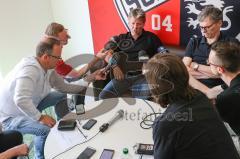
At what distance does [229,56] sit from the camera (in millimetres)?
1810

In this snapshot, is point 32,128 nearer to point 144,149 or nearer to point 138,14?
point 144,149

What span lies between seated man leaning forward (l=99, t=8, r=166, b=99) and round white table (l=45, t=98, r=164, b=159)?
569 mm

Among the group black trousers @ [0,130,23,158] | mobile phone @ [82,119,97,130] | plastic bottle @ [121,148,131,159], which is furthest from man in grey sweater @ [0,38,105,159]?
plastic bottle @ [121,148,131,159]

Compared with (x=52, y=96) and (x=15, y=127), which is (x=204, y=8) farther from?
(x=15, y=127)

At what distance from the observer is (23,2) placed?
3.62m

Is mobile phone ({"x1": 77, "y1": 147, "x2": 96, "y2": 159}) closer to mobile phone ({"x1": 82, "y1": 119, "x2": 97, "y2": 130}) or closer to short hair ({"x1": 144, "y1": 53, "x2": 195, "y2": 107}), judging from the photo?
mobile phone ({"x1": 82, "y1": 119, "x2": 97, "y2": 130})

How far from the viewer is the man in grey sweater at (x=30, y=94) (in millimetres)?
2143

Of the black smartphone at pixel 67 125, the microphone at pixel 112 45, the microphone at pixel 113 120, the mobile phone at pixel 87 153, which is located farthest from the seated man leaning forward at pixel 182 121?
the microphone at pixel 112 45

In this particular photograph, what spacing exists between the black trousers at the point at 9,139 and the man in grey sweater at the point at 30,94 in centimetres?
12

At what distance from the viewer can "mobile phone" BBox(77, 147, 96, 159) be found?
60.8 inches

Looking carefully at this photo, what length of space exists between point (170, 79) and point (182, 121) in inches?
8.3

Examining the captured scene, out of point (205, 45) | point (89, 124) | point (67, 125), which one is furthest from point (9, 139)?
point (205, 45)

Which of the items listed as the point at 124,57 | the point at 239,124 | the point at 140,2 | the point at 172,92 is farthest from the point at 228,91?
the point at 140,2

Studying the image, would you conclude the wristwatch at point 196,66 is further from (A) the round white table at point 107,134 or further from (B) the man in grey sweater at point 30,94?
(B) the man in grey sweater at point 30,94
